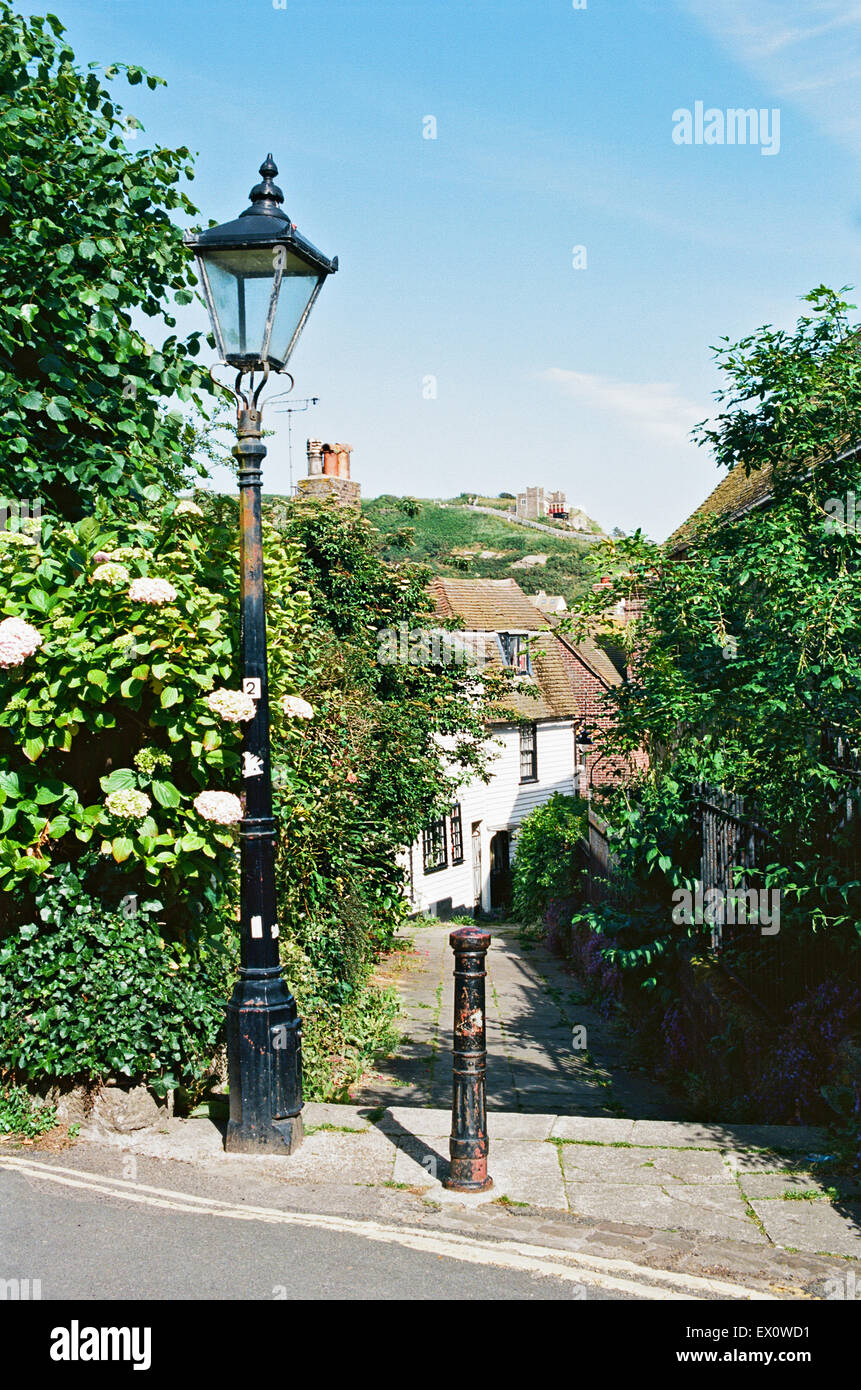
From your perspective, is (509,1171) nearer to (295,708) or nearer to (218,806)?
(218,806)

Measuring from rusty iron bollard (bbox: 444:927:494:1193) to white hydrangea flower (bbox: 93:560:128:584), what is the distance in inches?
95.3

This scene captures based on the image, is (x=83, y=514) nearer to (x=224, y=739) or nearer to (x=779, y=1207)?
(x=224, y=739)

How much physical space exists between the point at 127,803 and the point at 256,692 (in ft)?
2.78

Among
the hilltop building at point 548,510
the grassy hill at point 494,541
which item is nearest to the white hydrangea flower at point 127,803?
the grassy hill at point 494,541

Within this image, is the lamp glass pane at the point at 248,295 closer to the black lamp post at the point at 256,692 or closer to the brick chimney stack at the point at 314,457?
the black lamp post at the point at 256,692

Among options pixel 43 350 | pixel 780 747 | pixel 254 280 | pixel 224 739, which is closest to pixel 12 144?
pixel 43 350

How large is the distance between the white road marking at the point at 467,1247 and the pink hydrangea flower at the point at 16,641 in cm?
252

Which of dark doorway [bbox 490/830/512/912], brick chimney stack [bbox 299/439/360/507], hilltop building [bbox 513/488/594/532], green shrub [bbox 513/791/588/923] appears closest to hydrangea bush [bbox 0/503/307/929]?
green shrub [bbox 513/791/588/923]

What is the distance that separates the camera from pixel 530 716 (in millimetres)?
33844

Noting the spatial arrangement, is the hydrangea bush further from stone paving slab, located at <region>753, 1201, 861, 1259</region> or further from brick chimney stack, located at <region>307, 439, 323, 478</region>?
brick chimney stack, located at <region>307, 439, 323, 478</region>

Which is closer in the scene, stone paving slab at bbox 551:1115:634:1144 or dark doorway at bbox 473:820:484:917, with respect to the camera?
stone paving slab at bbox 551:1115:634:1144

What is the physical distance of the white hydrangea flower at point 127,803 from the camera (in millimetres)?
5414

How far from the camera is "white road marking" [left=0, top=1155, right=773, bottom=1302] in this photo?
167 inches
